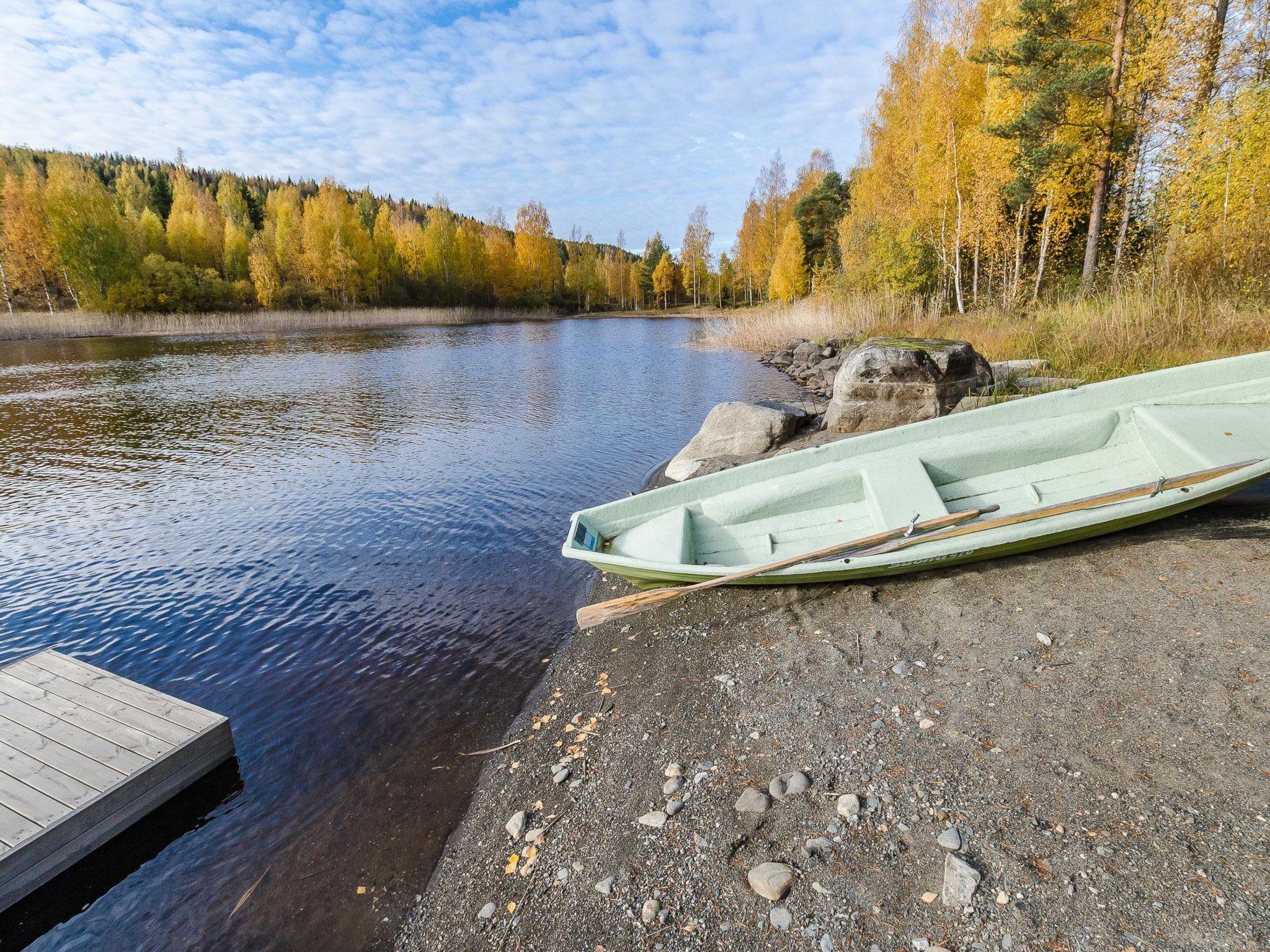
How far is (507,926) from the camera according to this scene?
2572 mm

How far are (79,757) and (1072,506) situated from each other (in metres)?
6.72

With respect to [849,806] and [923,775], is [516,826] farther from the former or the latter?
[923,775]

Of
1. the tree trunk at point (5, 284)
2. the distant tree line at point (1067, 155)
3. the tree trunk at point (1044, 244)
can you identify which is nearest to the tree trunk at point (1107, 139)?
the distant tree line at point (1067, 155)

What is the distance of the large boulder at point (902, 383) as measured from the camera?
9.65 meters

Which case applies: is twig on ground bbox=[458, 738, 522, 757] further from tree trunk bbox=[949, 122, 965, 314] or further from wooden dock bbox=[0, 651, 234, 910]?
tree trunk bbox=[949, 122, 965, 314]

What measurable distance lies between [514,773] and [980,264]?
24625 mm

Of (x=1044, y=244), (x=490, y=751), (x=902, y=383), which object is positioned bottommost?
(x=490, y=751)

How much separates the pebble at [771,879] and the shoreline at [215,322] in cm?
4315

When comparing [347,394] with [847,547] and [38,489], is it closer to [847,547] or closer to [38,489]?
[38,489]

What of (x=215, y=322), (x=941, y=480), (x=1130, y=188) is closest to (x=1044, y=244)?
(x=1130, y=188)

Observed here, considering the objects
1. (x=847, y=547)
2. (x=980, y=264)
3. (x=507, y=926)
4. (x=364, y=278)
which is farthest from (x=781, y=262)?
(x=507, y=926)

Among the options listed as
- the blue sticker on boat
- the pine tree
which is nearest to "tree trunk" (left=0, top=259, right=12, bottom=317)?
the pine tree

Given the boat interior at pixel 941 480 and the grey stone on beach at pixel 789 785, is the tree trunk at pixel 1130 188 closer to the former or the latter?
the boat interior at pixel 941 480

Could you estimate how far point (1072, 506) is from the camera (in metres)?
4.29
